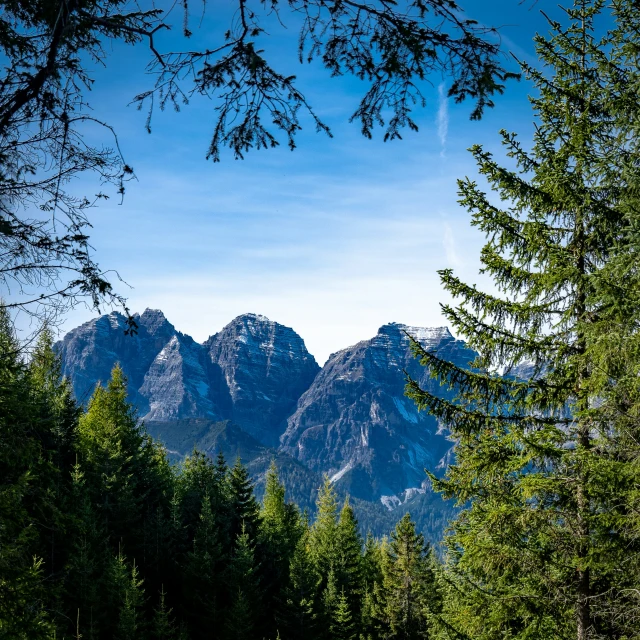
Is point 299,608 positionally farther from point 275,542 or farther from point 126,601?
point 126,601

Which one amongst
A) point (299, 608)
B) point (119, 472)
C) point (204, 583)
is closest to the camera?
point (204, 583)

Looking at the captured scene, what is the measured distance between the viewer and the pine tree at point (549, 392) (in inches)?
288

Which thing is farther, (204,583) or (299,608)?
(299,608)

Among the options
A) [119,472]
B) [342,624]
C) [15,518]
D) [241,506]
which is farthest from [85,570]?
[15,518]

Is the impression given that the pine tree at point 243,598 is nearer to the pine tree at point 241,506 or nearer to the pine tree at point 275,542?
the pine tree at point 275,542

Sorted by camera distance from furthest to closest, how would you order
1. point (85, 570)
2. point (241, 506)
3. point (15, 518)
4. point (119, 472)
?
point (241, 506), point (119, 472), point (85, 570), point (15, 518)

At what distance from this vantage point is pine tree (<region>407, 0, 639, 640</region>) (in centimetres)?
731

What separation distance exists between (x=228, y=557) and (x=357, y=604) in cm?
1016

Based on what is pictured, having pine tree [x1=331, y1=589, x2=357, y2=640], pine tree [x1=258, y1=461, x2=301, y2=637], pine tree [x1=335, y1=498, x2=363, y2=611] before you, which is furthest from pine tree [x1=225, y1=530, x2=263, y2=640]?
pine tree [x1=335, y1=498, x2=363, y2=611]

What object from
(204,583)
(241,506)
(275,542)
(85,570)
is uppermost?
(241,506)

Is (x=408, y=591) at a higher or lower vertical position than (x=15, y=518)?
lower

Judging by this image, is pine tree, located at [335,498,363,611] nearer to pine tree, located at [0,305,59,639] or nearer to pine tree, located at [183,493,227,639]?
pine tree, located at [183,493,227,639]

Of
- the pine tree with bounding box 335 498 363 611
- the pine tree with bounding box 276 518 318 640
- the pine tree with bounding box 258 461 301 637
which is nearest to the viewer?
the pine tree with bounding box 276 518 318 640

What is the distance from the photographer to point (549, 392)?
811 cm
